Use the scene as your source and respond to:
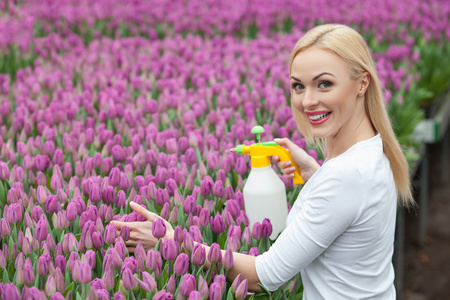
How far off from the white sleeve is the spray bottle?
0.37 metres

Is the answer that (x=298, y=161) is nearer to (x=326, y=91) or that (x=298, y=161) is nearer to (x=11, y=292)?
(x=326, y=91)

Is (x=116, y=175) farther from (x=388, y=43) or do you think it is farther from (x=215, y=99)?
(x=388, y=43)

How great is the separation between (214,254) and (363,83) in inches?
32.0

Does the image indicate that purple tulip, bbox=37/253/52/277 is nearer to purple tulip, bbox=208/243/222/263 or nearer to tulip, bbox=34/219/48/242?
tulip, bbox=34/219/48/242

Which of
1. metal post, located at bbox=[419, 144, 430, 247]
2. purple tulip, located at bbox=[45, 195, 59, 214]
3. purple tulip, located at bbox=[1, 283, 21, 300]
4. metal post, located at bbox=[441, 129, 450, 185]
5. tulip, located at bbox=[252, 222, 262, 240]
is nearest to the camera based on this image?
purple tulip, located at bbox=[1, 283, 21, 300]

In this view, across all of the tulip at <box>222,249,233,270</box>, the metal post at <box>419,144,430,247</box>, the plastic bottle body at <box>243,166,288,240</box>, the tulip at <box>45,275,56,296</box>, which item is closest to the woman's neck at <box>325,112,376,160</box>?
the plastic bottle body at <box>243,166,288,240</box>

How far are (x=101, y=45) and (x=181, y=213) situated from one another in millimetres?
4244

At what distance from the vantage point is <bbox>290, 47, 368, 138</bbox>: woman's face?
2016 mm

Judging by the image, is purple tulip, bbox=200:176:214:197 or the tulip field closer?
the tulip field

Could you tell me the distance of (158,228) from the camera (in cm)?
203

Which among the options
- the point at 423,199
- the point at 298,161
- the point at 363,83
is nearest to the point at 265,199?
the point at 298,161

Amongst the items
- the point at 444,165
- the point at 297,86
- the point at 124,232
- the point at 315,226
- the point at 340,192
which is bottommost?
the point at 444,165

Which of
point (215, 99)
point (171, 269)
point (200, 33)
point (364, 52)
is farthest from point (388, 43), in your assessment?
point (171, 269)

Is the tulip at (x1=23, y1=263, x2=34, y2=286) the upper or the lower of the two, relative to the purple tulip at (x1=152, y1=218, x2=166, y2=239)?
lower
